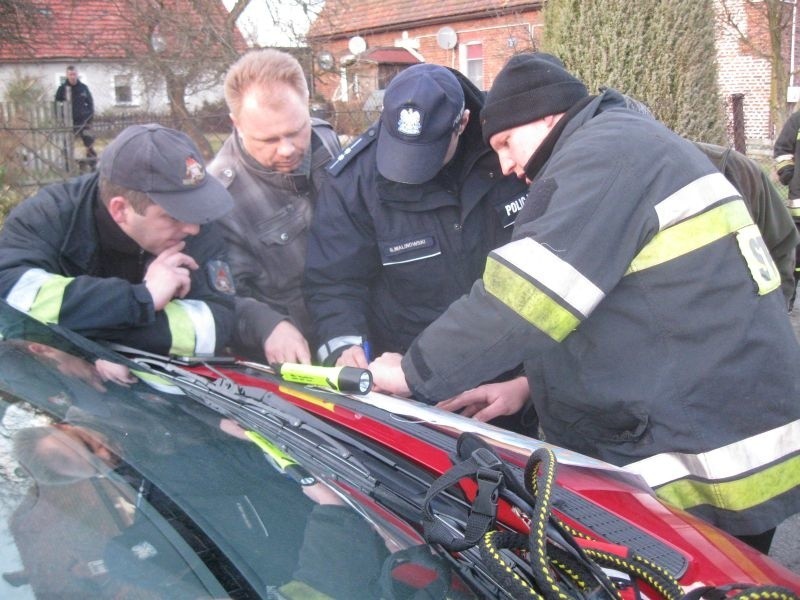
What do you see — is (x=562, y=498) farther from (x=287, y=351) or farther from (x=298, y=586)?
(x=287, y=351)

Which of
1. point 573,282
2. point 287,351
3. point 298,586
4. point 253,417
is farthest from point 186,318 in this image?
point 298,586

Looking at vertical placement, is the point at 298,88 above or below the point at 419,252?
above

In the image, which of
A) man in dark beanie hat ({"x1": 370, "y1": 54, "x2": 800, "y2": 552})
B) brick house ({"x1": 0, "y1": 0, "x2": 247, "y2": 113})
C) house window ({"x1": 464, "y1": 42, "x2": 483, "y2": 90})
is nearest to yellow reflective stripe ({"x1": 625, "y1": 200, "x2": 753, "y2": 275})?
man in dark beanie hat ({"x1": 370, "y1": 54, "x2": 800, "y2": 552})

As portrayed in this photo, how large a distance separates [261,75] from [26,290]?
3.75 ft

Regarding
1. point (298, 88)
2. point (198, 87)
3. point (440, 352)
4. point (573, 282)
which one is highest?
point (198, 87)

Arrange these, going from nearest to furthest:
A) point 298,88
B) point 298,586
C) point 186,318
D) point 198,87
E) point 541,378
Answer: point 298,586
point 541,378
point 186,318
point 298,88
point 198,87

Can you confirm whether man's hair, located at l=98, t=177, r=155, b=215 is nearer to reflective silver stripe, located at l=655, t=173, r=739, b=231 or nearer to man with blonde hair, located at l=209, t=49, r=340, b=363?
man with blonde hair, located at l=209, t=49, r=340, b=363

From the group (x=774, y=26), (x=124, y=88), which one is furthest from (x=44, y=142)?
(x=774, y=26)

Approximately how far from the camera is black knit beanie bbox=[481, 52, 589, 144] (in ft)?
6.57

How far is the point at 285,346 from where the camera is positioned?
2.67 metres

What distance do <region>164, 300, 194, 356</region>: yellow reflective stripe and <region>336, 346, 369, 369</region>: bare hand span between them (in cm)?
44

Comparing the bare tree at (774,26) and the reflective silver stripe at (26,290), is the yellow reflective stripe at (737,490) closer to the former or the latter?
the reflective silver stripe at (26,290)

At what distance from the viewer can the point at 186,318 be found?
248 cm

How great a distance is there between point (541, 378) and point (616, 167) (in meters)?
0.56
